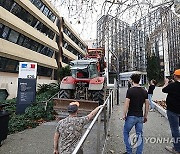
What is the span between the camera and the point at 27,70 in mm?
10742

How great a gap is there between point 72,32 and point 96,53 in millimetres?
25846

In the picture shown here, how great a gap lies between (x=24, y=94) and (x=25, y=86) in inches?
17.7

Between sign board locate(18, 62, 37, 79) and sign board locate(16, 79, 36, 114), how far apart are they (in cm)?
23

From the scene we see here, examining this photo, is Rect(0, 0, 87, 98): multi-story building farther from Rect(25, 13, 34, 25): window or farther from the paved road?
the paved road

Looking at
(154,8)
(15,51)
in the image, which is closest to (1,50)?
(15,51)

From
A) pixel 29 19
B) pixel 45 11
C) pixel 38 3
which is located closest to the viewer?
pixel 29 19

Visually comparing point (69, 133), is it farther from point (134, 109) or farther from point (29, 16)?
point (29, 16)

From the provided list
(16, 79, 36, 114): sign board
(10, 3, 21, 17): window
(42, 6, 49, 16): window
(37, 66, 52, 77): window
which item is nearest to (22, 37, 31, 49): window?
(10, 3, 21, 17): window

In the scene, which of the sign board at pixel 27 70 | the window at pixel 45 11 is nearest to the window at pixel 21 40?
the window at pixel 45 11

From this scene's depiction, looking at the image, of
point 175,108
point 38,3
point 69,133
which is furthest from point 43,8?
point 69,133

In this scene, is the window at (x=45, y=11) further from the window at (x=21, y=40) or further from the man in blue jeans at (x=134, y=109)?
the man in blue jeans at (x=134, y=109)

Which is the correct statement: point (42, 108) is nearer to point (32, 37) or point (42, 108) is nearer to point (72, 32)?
point (32, 37)

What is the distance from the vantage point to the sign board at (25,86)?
1045 centimetres

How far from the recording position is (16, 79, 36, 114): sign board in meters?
10.4
